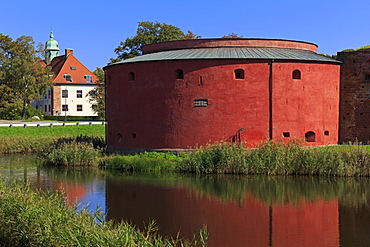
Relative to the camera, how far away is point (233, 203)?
476 inches

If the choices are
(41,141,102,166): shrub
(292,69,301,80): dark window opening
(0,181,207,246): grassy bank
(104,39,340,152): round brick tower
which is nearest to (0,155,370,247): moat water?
(41,141,102,166): shrub

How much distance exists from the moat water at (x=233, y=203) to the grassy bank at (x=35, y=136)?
7.00 meters

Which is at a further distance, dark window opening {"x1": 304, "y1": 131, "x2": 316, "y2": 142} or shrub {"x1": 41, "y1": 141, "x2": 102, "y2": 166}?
dark window opening {"x1": 304, "y1": 131, "x2": 316, "y2": 142}

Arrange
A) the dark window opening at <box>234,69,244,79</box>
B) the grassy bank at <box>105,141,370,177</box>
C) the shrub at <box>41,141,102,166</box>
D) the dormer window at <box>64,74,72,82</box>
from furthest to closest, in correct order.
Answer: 1. the dormer window at <box>64,74,72,82</box>
2. the shrub at <box>41,141,102,166</box>
3. the dark window opening at <box>234,69,244,79</box>
4. the grassy bank at <box>105,141,370,177</box>

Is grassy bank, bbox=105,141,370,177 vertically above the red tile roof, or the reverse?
the red tile roof

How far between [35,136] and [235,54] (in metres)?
13.2

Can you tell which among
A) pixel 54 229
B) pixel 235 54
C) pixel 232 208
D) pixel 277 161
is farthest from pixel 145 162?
pixel 54 229

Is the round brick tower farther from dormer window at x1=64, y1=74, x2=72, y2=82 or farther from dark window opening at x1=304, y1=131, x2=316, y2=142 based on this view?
dormer window at x1=64, y1=74, x2=72, y2=82

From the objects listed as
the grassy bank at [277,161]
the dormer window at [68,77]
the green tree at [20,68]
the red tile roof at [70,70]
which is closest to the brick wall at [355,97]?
the grassy bank at [277,161]

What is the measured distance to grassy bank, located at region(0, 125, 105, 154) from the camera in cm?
2361

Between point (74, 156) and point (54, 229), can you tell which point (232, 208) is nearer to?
point (54, 229)

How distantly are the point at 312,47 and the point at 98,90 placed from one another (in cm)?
2268

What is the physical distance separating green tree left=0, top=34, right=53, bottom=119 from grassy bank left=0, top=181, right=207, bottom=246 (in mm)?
31555

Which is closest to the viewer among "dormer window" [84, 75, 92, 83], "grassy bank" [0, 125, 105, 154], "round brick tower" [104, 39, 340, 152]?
"round brick tower" [104, 39, 340, 152]
